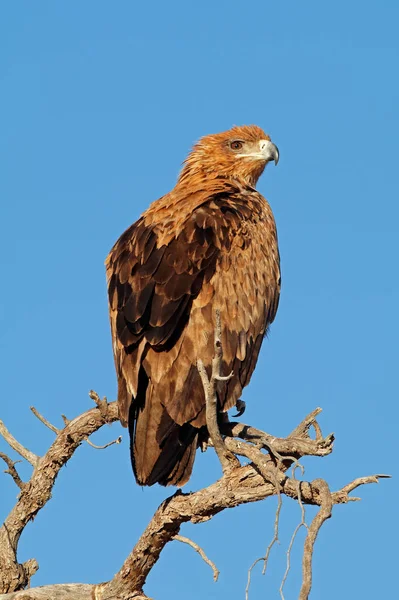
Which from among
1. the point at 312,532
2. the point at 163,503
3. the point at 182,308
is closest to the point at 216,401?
the point at 312,532

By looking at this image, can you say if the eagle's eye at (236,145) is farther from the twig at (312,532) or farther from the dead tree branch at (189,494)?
the twig at (312,532)

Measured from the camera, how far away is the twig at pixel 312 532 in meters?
4.25

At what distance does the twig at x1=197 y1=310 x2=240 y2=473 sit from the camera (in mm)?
4824

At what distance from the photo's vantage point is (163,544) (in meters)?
5.85

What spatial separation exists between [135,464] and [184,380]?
61cm

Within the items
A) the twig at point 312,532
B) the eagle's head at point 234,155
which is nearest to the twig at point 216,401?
the twig at point 312,532

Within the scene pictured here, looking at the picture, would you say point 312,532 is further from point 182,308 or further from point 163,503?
point 182,308

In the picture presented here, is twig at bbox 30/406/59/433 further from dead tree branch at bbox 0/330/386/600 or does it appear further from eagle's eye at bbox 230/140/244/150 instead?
eagle's eye at bbox 230/140/244/150

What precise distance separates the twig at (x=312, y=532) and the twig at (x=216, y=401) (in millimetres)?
586

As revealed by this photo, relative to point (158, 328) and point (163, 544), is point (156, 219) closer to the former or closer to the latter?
point (158, 328)

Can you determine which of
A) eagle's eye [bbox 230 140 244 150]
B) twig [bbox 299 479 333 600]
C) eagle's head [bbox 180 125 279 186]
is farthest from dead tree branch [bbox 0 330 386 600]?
eagle's eye [bbox 230 140 244 150]

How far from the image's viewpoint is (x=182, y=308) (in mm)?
6320

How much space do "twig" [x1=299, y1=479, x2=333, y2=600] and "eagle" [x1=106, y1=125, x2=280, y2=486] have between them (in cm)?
126

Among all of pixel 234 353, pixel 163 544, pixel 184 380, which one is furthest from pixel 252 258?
pixel 163 544
